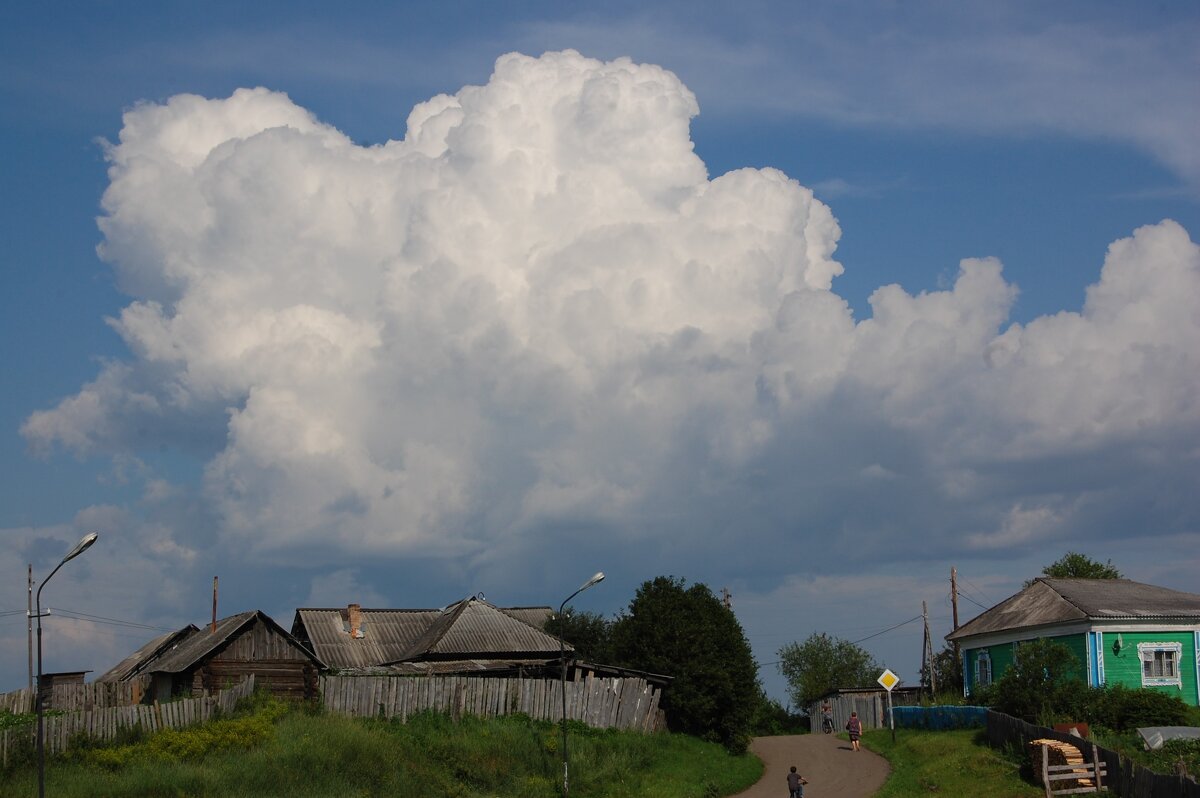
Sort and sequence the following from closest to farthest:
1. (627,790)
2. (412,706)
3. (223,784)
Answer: (223,784)
(627,790)
(412,706)

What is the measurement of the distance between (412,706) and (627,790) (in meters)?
9.51

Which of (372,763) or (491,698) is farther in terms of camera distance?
(491,698)

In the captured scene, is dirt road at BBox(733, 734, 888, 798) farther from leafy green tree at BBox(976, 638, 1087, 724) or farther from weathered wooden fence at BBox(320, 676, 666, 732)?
weathered wooden fence at BBox(320, 676, 666, 732)

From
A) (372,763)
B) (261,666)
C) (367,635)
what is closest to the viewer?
(372,763)

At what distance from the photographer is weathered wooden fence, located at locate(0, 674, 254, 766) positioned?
31.1 m

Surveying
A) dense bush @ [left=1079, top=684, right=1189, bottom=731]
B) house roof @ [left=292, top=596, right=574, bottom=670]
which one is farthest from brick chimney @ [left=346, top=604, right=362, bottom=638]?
dense bush @ [left=1079, top=684, right=1189, bottom=731]

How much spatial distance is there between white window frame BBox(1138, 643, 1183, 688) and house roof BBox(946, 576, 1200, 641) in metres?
1.14

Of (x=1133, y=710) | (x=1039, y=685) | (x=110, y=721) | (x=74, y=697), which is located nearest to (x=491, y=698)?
(x=110, y=721)

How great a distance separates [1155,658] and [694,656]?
17791mm

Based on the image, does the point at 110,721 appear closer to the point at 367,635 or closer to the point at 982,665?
the point at 367,635

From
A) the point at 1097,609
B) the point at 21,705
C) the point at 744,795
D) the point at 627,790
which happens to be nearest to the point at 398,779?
the point at 627,790

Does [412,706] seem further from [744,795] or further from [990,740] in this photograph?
[990,740]

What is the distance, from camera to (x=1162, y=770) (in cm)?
2964

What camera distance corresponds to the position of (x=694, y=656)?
45062 mm
